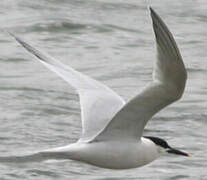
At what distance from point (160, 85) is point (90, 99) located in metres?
1.59

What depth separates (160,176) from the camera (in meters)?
8.94

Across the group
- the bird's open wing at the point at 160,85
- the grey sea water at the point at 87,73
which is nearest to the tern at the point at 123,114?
the bird's open wing at the point at 160,85

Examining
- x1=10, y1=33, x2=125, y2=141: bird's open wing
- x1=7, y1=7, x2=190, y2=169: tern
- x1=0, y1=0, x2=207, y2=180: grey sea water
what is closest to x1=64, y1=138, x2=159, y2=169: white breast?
x1=7, y1=7, x2=190, y2=169: tern

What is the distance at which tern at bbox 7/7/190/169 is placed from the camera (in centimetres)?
622

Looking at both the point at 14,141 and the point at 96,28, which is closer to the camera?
the point at 14,141

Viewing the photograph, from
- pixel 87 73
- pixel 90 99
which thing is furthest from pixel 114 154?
pixel 87 73

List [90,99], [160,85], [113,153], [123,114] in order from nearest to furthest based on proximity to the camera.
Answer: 1. [160,85]
2. [123,114]
3. [113,153]
4. [90,99]

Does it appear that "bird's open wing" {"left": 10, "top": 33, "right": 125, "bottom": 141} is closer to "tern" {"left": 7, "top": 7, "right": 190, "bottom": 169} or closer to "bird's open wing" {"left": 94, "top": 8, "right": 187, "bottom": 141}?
"tern" {"left": 7, "top": 7, "right": 190, "bottom": 169}

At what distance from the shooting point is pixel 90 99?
25.5 feet

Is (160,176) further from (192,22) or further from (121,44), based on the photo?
(192,22)

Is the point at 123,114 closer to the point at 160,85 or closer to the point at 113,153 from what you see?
the point at 113,153

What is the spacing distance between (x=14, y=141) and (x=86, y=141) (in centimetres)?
261

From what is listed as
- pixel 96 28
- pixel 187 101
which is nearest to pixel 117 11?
pixel 96 28

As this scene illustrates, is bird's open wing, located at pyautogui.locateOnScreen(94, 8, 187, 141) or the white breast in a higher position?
bird's open wing, located at pyautogui.locateOnScreen(94, 8, 187, 141)
